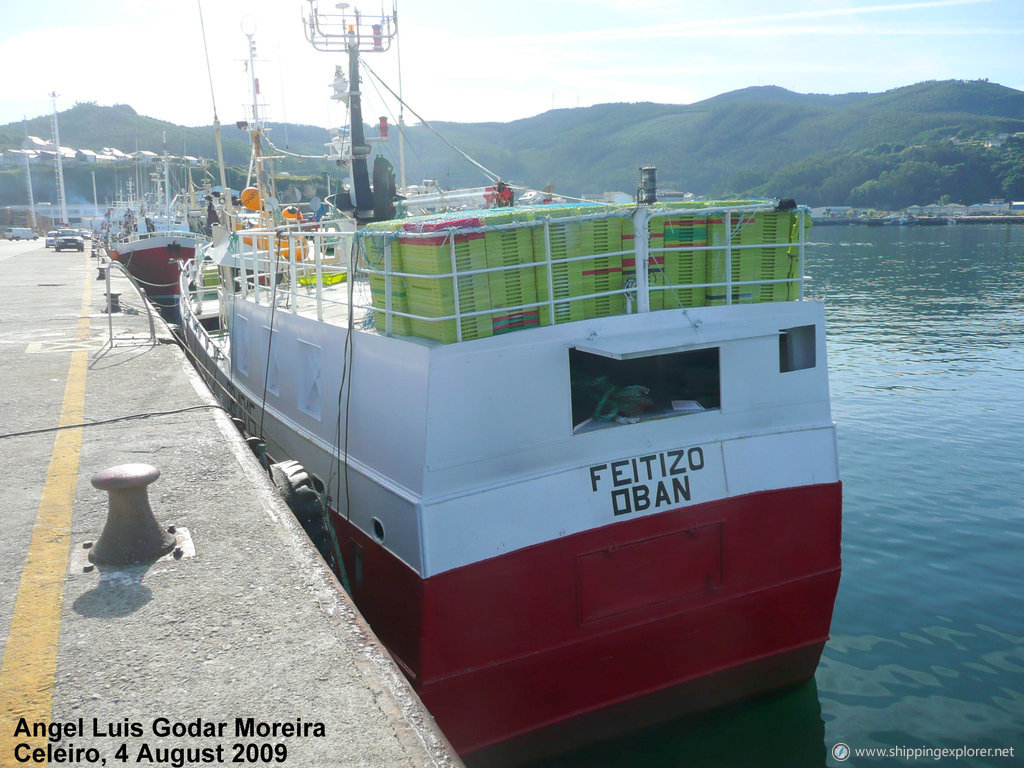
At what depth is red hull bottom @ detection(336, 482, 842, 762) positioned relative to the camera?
644 cm

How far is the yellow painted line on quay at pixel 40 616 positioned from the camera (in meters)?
3.84

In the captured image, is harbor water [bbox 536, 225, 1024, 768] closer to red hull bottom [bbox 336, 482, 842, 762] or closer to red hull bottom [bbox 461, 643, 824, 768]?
red hull bottom [bbox 461, 643, 824, 768]

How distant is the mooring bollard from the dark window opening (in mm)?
5436

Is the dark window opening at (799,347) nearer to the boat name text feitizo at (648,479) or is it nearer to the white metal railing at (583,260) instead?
the white metal railing at (583,260)

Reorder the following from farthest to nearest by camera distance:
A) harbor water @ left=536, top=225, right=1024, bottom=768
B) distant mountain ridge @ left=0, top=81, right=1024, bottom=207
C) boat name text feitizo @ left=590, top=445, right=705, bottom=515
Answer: distant mountain ridge @ left=0, top=81, right=1024, bottom=207, harbor water @ left=536, top=225, right=1024, bottom=768, boat name text feitizo @ left=590, top=445, right=705, bottom=515

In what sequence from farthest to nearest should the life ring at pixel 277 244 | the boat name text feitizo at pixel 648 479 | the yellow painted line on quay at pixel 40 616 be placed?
1. the life ring at pixel 277 244
2. the boat name text feitizo at pixel 648 479
3. the yellow painted line on quay at pixel 40 616

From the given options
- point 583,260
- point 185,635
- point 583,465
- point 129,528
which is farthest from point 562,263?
point 185,635

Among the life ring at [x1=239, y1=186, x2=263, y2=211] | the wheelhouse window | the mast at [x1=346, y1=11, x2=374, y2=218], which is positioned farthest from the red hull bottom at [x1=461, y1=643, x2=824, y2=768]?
the life ring at [x1=239, y1=186, x2=263, y2=211]

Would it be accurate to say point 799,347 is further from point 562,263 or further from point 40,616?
point 40,616

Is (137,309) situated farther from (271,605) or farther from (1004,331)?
(1004,331)

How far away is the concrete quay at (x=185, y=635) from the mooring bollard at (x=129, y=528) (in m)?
0.10

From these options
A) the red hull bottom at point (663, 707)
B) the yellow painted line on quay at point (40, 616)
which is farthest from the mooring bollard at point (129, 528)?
the red hull bottom at point (663, 707)

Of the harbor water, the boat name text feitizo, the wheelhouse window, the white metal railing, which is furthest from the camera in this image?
the harbor water

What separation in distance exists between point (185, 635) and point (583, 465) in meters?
3.31
